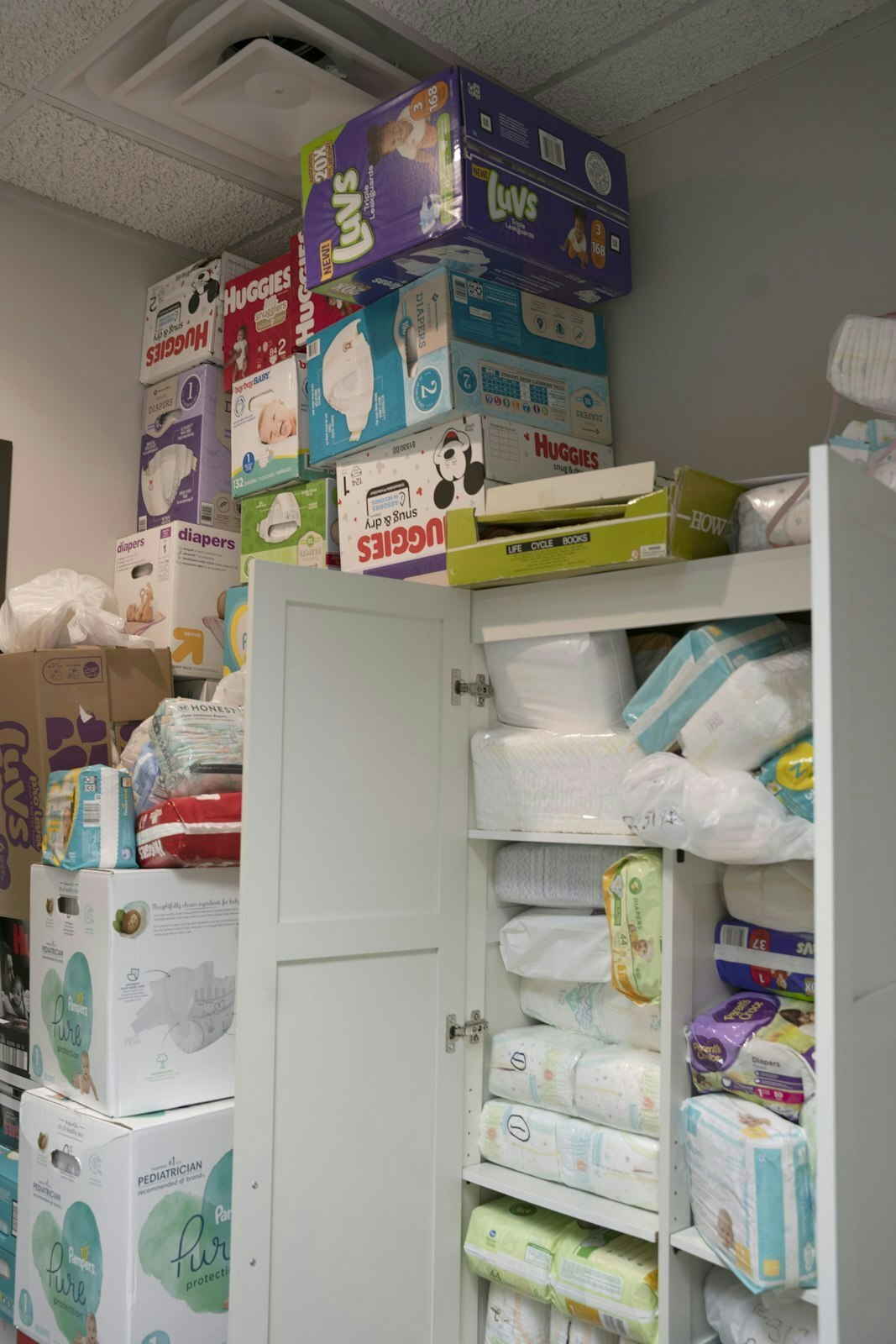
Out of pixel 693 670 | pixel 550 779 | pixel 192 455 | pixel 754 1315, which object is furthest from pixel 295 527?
pixel 754 1315

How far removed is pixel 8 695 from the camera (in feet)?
8.72

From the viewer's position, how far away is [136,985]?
7.20 feet

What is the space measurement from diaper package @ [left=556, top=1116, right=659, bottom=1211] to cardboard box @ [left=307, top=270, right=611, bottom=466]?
1.38 m

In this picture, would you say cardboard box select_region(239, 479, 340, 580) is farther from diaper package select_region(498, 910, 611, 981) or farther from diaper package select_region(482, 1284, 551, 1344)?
diaper package select_region(482, 1284, 551, 1344)

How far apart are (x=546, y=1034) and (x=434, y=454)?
118 centimetres

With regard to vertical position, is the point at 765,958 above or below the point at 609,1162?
above

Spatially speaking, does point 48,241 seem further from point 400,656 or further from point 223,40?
point 400,656

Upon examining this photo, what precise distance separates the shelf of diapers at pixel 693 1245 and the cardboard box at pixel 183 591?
1.78 m

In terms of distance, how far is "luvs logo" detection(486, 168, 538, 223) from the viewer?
2.15 meters

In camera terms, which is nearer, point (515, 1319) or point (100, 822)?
point (515, 1319)

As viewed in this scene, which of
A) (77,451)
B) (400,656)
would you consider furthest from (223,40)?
(400,656)

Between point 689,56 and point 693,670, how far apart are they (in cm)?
142

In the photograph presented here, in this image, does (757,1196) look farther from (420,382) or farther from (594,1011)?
(420,382)

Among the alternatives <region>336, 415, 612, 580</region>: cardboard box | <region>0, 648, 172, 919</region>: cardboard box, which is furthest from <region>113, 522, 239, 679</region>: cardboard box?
<region>336, 415, 612, 580</region>: cardboard box
